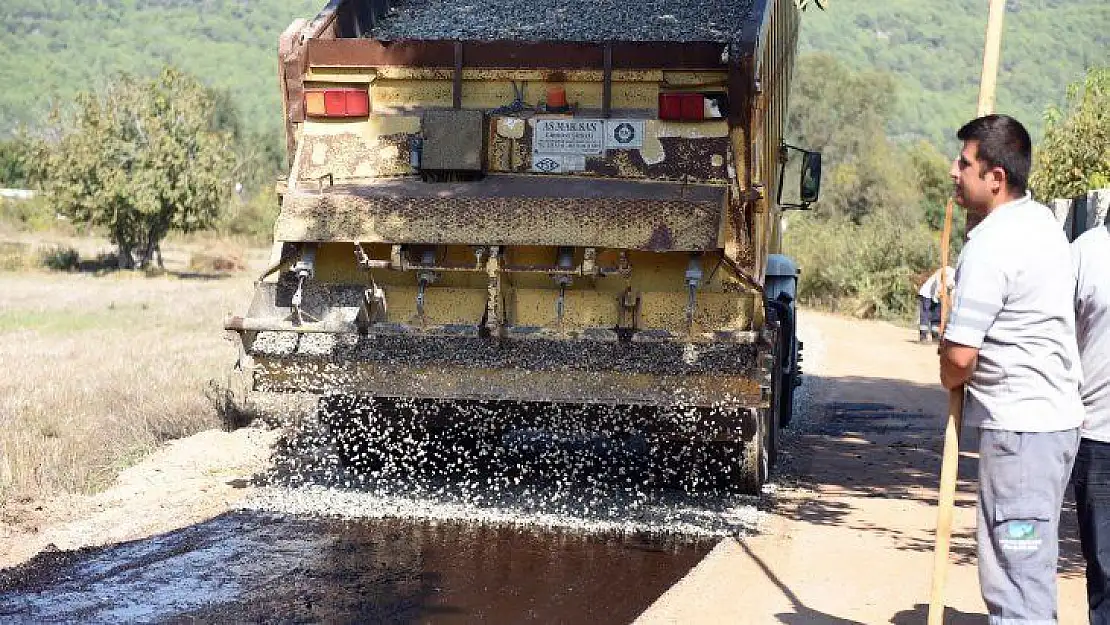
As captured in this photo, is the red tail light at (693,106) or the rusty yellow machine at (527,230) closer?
the rusty yellow machine at (527,230)

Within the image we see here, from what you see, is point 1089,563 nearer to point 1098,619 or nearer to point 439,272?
point 1098,619

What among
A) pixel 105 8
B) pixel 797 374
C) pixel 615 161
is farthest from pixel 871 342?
pixel 105 8

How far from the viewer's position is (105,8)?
446ft

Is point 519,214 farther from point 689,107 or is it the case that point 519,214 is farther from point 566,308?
point 689,107

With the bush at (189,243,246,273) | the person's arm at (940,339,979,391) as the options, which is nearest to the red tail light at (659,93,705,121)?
the person's arm at (940,339,979,391)

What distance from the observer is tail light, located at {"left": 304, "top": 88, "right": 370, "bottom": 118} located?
780 centimetres

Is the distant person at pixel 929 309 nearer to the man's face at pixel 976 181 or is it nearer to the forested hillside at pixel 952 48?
the man's face at pixel 976 181

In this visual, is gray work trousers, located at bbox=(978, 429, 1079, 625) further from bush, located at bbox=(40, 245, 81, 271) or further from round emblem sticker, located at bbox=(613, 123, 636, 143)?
bush, located at bbox=(40, 245, 81, 271)

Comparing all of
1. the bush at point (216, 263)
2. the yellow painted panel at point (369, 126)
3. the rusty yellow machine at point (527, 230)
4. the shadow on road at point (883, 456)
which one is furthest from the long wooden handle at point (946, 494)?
the bush at point (216, 263)

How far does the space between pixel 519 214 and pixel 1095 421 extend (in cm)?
356

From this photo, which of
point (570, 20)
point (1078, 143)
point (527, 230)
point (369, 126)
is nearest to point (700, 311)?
point (527, 230)

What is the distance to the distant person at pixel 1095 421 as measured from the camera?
179 inches

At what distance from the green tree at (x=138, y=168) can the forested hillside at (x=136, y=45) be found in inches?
2396

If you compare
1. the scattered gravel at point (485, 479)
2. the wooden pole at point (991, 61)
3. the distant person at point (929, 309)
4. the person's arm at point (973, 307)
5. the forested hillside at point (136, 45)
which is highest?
the forested hillside at point (136, 45)
